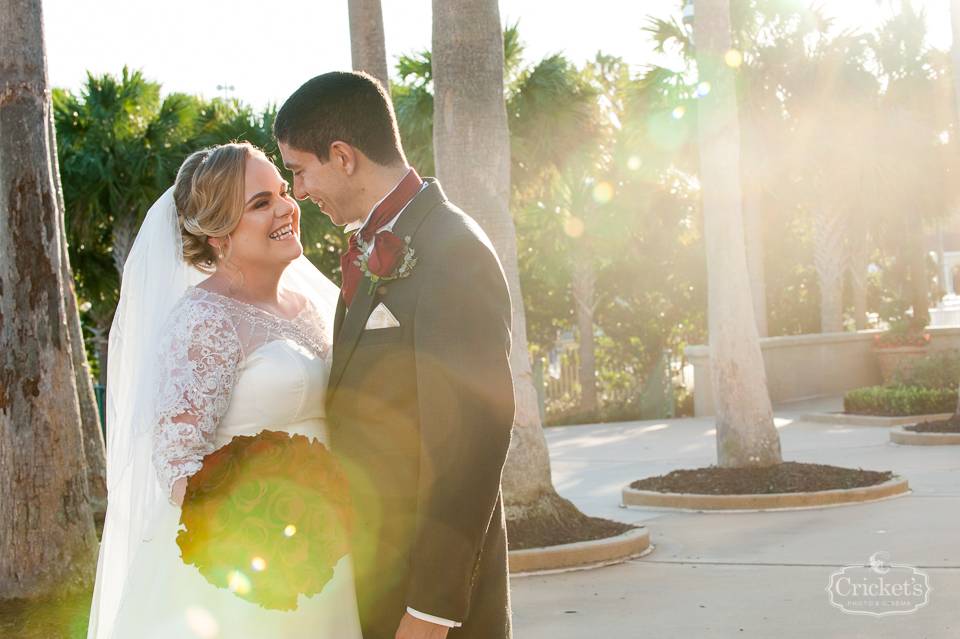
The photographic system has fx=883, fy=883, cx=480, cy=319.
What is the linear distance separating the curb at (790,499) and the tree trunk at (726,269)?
2.23ft

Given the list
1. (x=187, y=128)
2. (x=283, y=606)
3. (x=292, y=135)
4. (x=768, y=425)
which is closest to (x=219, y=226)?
(x=292, y=135)

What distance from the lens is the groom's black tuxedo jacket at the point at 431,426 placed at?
209 cm

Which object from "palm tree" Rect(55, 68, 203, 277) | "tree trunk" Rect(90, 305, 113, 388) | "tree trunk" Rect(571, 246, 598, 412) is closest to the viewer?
"palm tree" Rect(55, 68, 203, 277)

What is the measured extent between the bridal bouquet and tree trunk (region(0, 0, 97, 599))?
159 inches

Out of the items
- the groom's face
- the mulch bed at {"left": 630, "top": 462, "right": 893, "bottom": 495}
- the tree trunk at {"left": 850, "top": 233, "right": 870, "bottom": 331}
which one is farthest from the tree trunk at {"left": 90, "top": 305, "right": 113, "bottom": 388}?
the tree trunk at {"left": 850, "top": 233, "right": 870, "bottom": 331}

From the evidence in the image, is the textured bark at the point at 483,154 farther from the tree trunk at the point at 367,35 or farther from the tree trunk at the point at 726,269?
the tree trunk at the point at 726,269

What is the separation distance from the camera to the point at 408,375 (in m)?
2.21

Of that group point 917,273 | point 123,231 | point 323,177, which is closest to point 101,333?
point 123,231

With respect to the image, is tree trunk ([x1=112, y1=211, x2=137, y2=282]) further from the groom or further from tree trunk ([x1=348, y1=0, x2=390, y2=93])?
the groom

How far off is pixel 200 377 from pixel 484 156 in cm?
466

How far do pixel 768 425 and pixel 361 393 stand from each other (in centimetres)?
721

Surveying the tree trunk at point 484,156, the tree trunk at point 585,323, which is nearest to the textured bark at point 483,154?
the tree trunk at point 484,156

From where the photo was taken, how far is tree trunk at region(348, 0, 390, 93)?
8.60m

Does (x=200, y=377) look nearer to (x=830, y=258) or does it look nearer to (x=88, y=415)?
(x=88, y=415)
